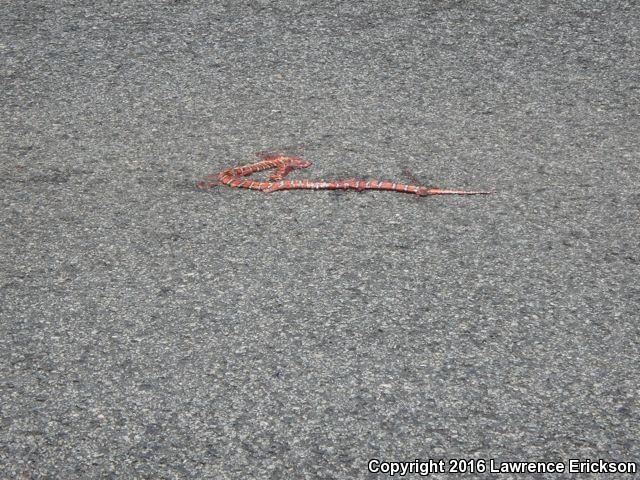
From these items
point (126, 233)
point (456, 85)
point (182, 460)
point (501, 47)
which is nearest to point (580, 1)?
point (501, 47)

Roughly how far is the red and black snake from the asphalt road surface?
66mm

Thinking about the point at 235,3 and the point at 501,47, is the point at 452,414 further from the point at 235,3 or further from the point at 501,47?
the point at 235,3

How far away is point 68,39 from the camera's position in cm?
603

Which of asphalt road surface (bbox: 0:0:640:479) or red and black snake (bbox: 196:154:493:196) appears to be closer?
asphalt road surface (bbox: 0:0:640:479)

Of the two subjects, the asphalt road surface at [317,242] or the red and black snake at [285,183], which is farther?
the red and black snake at [285,183]

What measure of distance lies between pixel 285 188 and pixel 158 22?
2.39 m

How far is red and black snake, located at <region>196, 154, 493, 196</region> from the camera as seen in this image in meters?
4.39

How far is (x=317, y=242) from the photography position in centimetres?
402

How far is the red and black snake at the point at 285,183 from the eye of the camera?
4395 mm

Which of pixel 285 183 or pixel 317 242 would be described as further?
pixel 285 183

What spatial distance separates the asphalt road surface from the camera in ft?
9.78

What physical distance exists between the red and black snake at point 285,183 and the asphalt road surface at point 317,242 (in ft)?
0.22

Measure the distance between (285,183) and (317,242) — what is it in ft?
1.86

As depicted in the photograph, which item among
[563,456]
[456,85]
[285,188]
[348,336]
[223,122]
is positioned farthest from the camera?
[456,85]
